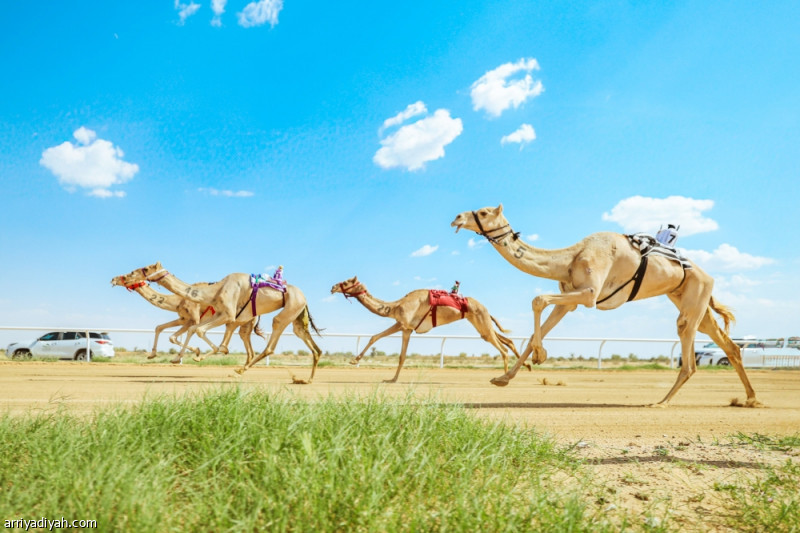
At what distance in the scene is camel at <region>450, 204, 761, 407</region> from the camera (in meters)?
9.17

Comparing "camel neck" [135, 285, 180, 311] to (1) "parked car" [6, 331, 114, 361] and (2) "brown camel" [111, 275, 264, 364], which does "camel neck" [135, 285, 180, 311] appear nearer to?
(2) "brown camel" [111, 275, 264, 364]

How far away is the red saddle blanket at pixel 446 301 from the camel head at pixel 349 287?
200cm

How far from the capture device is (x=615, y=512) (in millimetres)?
3592

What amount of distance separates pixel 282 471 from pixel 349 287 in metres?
13.3

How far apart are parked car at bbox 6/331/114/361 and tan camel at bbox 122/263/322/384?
9.65 m

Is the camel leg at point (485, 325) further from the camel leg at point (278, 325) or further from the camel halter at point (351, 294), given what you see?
the camel leg at point (278, 325)

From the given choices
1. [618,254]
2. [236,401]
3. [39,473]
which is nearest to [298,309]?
[618,254]

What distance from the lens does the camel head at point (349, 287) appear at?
54.3ft

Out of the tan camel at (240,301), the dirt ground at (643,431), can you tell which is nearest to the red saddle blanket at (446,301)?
the tan camel at (240,301)

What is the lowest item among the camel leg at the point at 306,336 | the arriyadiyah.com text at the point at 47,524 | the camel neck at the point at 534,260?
the arriyadiyah.com text at the point at 47,524

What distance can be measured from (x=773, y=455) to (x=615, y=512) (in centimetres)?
294

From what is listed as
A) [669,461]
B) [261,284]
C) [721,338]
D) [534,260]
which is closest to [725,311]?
[721,338]

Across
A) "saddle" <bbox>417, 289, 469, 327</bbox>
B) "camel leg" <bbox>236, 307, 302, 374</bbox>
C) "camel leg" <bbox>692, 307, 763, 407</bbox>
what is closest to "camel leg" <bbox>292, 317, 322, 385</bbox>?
"camel leg" <bbox>236, 307, 302, 374</bbox>

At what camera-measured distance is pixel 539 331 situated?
8633mm
